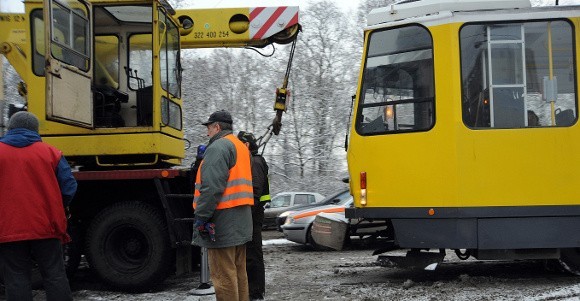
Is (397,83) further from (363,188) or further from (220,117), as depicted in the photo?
(220,117)

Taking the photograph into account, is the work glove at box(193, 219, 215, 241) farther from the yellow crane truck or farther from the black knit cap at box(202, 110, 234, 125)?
the yellow crane truck

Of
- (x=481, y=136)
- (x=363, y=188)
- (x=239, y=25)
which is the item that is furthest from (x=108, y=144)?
(x=481, y=136)

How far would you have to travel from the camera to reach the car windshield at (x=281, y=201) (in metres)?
20.5

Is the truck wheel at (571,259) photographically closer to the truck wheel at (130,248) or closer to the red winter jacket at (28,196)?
the truck wheel at (130,248)

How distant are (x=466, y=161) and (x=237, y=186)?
10.1 feet

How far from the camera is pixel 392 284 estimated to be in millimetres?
8250

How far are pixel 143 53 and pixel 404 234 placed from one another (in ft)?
13.5

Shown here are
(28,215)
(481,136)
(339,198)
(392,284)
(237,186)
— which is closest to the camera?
(28,215)

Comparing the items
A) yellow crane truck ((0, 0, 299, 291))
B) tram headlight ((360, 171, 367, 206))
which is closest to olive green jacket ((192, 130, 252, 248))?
yellow crane truck ((0, 0, 299, 291))

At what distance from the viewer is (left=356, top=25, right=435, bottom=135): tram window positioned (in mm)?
7855

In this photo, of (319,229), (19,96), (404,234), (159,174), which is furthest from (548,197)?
(19,96)

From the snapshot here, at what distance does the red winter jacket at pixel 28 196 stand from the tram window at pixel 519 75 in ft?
15.1

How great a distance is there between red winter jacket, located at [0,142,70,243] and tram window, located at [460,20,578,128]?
4.62 metres

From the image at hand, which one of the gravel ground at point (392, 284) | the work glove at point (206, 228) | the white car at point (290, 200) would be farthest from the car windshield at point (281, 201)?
the work glove at point (206, 228)
